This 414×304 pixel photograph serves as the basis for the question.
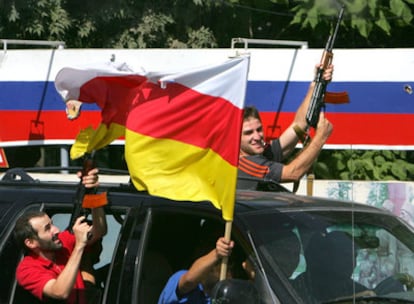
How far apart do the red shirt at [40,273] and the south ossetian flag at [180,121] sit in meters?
0.68

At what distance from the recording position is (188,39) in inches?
436

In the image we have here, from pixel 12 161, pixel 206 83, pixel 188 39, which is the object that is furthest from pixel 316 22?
pixel 206 83

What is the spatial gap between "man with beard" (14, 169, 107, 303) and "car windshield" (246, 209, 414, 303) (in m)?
0.83

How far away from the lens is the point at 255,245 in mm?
4574

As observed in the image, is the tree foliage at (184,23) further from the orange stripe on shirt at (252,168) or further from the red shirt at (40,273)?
the red shirt at (40,273)

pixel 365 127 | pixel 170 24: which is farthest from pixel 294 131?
pixel 170 24

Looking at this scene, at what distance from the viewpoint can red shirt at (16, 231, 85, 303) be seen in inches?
194

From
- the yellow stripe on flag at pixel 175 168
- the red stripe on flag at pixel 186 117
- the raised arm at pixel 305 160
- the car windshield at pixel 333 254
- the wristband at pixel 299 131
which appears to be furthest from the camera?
the wristband at pixel 299 131

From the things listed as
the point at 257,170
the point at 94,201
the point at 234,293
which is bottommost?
the point at 234,293

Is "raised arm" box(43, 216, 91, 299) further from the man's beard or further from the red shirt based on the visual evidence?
the man's beard

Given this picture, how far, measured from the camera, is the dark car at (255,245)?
176 inches

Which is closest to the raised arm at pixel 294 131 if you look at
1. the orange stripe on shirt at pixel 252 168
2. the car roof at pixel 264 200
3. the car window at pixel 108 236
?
the orange stripe on shirt at pixel 252 168

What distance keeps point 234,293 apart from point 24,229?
1386mm

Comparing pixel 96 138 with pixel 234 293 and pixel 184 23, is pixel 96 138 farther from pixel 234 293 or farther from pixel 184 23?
pixel 184 23
